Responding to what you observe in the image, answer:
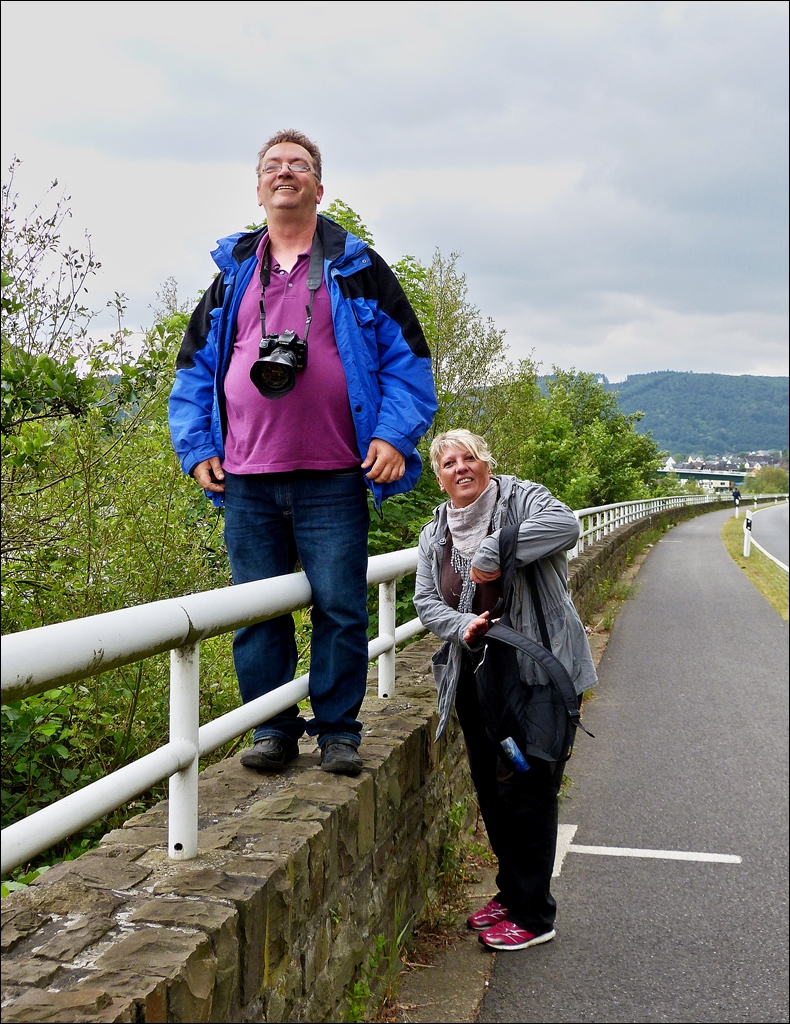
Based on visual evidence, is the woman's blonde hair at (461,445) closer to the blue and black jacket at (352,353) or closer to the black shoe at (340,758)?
the blue and black jacket at (352,353)

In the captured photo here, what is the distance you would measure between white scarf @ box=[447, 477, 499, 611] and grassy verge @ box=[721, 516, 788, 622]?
1040cm

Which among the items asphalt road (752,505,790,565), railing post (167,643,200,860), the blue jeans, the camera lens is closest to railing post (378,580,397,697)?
the blue jeans

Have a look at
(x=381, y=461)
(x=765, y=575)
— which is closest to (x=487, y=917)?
(x=381, y=461)

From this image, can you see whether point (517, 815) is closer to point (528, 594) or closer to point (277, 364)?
point (528, 594)

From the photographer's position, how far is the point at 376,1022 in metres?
3.12

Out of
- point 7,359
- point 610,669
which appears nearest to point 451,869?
point 7,359

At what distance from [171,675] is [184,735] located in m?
0.14

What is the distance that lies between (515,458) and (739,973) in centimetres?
1327

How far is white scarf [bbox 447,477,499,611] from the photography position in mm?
3637

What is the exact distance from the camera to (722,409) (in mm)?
164250

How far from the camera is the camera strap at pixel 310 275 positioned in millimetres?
2887

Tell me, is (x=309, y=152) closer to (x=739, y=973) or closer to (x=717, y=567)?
(x=739, y=973)

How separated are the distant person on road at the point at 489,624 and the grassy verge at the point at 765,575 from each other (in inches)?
400

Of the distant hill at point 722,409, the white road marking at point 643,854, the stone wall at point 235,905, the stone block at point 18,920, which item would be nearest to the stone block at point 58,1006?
the stone wall at point 235,905
